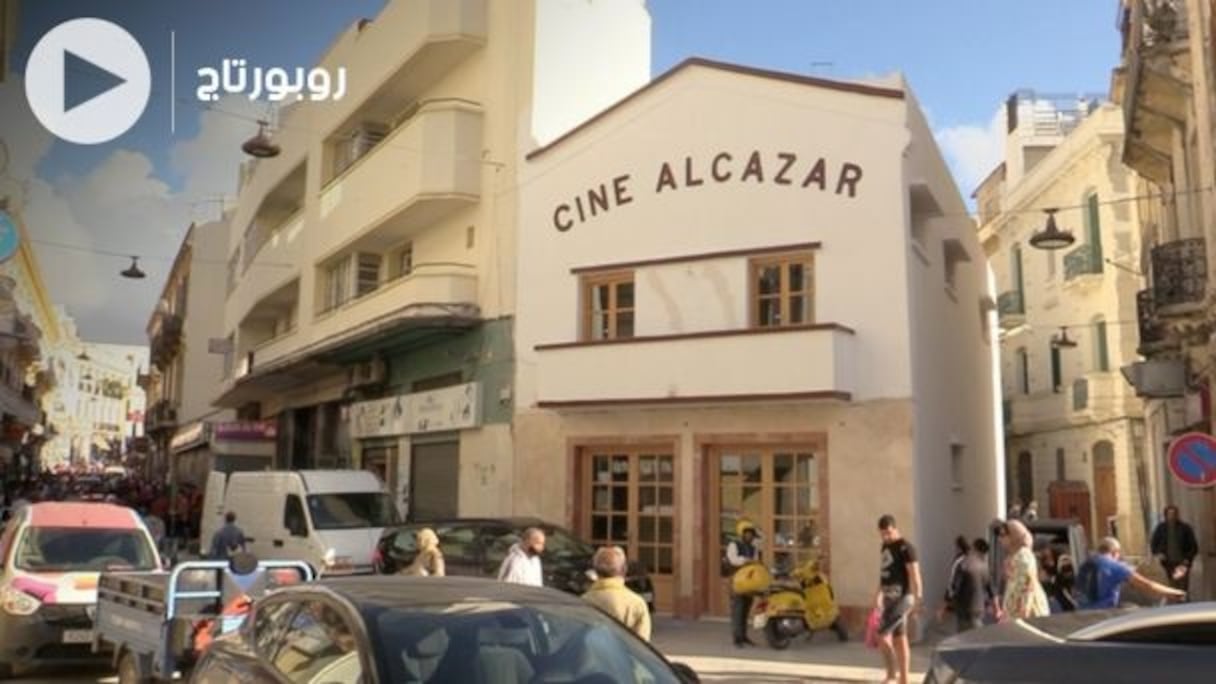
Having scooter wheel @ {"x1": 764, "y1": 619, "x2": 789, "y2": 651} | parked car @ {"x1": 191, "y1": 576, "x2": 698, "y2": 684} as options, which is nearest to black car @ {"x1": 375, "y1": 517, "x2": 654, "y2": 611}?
scooter wheel @ {"x1": 764, "y1": 619, "x2": 789, "y2": 651}

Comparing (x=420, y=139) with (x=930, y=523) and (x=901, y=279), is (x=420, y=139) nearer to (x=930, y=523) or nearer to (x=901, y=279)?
(x=901, y=279)

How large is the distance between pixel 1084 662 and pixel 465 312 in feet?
57.8

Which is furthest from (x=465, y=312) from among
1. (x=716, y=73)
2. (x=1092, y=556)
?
(x=1092, y=556)

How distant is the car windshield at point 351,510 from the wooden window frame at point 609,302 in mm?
4718

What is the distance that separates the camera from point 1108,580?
10250mm

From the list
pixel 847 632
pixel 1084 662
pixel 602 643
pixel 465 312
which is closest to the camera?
pixel 1084 662

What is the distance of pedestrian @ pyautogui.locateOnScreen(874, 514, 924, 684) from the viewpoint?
34.6ft

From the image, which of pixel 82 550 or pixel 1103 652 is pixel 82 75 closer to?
pixel 82 550

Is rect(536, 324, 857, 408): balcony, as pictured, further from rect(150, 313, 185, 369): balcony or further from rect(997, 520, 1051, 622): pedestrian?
rect(150, 313, 185, 369): balcony

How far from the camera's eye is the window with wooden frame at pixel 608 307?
1819 centimetres

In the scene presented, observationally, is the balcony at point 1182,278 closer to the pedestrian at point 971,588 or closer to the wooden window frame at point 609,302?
the pedestrian at point 971,588

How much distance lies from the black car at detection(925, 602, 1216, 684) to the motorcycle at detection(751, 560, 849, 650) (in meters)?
9.17

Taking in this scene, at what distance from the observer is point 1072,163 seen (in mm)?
31906

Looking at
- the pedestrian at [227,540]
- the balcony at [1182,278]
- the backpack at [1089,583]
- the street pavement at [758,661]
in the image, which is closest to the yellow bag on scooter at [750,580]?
the street pavement at [758,661]
